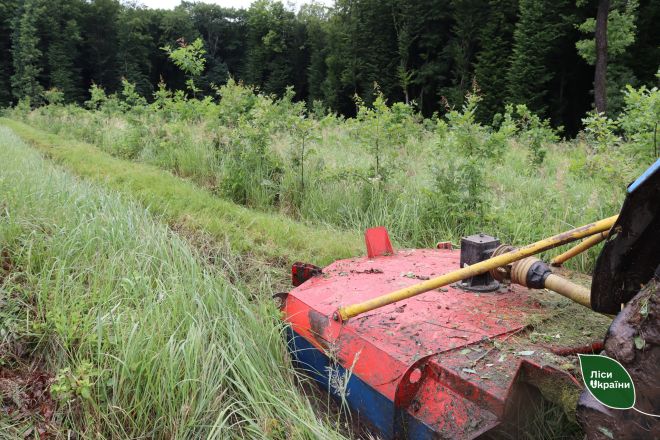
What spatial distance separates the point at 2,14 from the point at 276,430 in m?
44.1

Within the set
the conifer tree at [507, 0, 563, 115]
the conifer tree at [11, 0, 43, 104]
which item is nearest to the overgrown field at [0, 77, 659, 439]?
the conifer tree at [507, 0, 563, 115]

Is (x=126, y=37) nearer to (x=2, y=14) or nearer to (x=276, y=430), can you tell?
(x=2, y=14)

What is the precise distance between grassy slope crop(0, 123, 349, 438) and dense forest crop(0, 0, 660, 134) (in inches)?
221

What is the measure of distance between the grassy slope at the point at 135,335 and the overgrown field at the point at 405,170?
211cm

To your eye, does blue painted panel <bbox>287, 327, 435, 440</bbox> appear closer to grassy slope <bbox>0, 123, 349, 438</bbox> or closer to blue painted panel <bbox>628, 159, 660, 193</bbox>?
grassy slope <bbox>0, 123, 349, 438</bbox>

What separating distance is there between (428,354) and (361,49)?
99.1 ft

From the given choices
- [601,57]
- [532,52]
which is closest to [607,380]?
[601,57]

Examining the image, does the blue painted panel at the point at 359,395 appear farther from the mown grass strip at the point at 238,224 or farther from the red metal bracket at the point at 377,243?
the mown grass strip at the point at 238,224

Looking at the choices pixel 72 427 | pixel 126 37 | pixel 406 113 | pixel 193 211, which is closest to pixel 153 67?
pixel 126 37

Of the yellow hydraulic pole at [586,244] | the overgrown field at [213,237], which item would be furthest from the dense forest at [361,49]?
the yellow hydraulic pole at [586,244]

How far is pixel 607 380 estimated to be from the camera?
949 mm

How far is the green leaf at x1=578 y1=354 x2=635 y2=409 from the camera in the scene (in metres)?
0.94

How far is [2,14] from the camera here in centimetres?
3603

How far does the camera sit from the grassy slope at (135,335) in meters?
2.03
